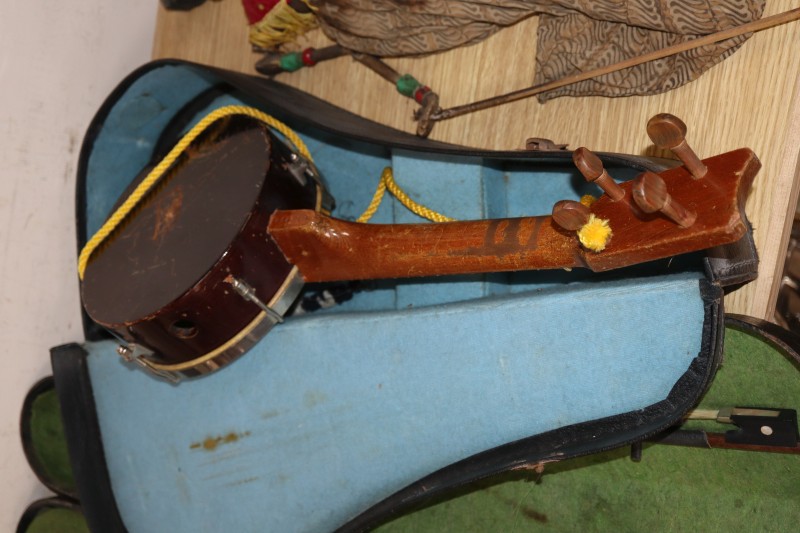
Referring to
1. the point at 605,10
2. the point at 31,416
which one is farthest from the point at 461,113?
the point at 31,416

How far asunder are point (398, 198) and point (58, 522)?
911 mm

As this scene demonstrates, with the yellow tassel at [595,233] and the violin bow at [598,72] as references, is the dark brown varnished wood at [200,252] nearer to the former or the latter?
the violin bow at [598,72]

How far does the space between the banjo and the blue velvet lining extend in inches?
3.0

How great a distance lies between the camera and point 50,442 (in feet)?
4.77

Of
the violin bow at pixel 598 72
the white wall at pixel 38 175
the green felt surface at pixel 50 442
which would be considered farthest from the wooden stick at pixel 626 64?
the green felt surface at pixel 50 442

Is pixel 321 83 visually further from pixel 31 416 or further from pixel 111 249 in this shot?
pixel 31 416

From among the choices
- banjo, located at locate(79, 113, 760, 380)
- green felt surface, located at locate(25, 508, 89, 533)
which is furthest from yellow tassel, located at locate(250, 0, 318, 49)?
green felt surface, located at locate(25, 508, 89, 533)

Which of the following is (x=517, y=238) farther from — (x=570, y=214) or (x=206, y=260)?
(x=206, y=260)

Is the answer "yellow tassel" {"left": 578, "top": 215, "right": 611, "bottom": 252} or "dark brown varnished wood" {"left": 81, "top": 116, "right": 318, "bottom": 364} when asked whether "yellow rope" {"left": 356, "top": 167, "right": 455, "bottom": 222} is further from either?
"yellow tassel" {"left": 578, "top": 215, "right": 611, "bottom": 252}

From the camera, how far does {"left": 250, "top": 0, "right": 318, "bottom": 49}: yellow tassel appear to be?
130 centimetres

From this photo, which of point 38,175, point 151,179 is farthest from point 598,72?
point 38,175

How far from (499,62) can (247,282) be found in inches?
19.9

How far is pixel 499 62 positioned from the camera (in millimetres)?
1179

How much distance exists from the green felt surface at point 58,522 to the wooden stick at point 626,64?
38.6 inches
